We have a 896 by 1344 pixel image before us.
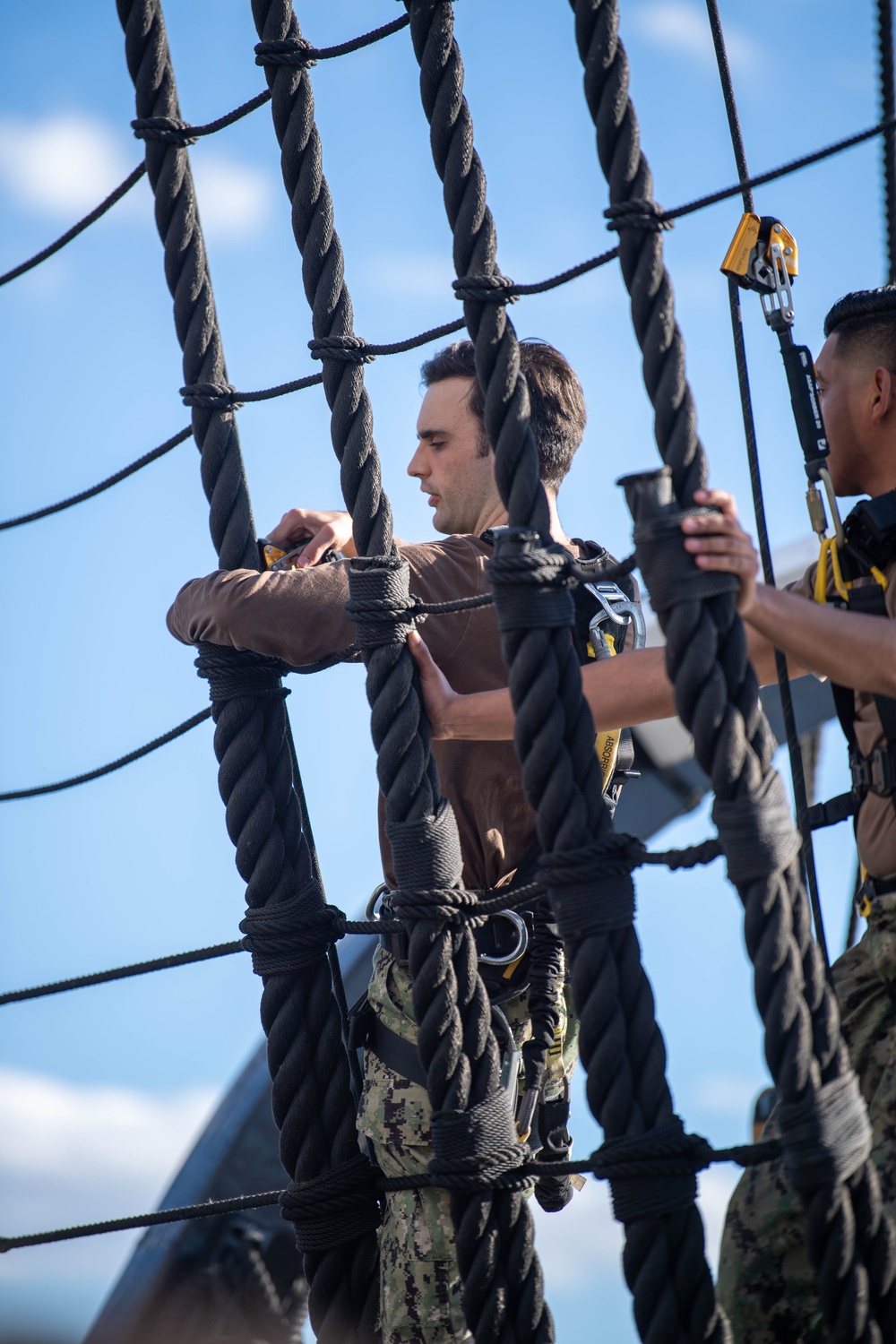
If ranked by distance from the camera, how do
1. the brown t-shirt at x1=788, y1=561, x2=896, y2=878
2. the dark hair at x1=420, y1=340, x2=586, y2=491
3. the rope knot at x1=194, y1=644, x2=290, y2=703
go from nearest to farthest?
the brown t-shirt at x1=788, y1=561, x2=896, y2=878, the rope knot at x1=194, y1=644, x2=290, y2=703, the dark hair at x1=420, y1=340, x2=586, y2=491

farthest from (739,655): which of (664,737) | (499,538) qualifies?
(664,737)

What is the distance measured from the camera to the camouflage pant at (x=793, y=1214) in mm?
1861

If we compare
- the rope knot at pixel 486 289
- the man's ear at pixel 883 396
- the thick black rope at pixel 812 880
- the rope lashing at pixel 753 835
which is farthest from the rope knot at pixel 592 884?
the man's ear at pixel 883 396

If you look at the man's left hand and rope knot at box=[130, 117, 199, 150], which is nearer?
the man's left hand

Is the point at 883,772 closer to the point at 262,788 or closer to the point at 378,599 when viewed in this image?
the point at 378,599

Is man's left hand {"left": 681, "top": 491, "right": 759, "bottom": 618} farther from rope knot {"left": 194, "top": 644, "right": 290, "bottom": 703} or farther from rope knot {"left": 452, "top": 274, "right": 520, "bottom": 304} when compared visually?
rope knot {"left": 194, "top": 644, "right": 290, "bottom": 703}

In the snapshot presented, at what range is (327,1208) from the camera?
7.02 ft

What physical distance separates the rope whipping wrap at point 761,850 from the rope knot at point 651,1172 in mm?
136

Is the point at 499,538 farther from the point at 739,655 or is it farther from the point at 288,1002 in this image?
the point at 288,1002

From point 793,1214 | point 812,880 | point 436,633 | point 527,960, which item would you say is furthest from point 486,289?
point 793,1214

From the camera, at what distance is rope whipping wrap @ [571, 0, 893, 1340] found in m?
1.56

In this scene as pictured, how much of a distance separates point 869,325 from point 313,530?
102 cm

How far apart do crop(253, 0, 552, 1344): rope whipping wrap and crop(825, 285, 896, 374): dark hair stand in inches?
30.8

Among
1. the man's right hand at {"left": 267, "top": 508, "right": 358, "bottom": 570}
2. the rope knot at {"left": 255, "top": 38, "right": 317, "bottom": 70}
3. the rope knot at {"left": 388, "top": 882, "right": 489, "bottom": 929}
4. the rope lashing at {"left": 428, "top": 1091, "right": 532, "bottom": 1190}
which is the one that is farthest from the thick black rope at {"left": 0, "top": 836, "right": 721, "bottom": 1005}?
the rope knot at {"left": 255, "top": 38, "right": 317, "bottom": 70}
